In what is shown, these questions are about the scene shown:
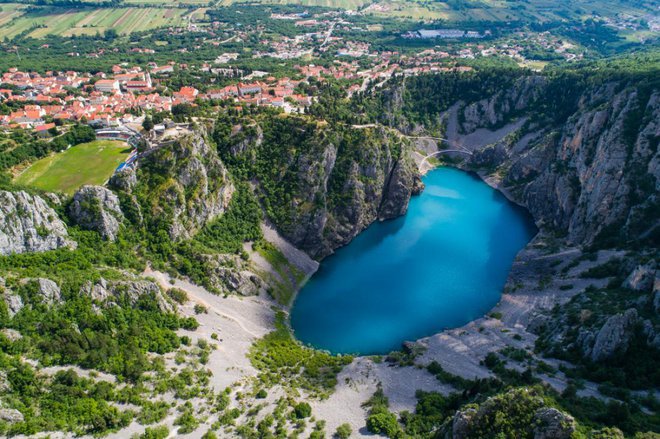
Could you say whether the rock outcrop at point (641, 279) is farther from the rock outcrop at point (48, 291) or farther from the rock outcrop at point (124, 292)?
the rock outcrop at point (48, 291)

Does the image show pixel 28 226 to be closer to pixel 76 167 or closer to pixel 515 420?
pixel 76 167

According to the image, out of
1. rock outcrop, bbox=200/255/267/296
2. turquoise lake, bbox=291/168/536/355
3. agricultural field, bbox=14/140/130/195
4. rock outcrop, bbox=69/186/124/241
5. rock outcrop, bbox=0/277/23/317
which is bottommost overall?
turquoise lake, bbox=291/168/536/355

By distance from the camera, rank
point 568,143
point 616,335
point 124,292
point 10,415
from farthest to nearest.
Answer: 1. point 568,143
2. point 124,292
3. point 616,335
4. point 10,415

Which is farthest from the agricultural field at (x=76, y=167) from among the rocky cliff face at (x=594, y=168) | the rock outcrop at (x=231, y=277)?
the rocky cliff face at (x=594, y=168)

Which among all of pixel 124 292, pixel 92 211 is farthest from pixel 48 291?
pixel 92 211

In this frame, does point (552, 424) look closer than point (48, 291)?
Yes

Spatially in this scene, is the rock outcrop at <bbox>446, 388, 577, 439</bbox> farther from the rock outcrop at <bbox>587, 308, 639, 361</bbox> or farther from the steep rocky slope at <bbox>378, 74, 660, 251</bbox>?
the steep rocky slope at <bbox>378, 74, 660, 251</bbox>

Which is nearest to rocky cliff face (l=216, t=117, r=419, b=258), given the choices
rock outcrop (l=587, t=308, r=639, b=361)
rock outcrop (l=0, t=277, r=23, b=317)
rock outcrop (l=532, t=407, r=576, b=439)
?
rock outcrop (l=0, t=277, r=23, b=317)

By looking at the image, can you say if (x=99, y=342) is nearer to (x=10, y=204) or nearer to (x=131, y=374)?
(x=131, y=374)
